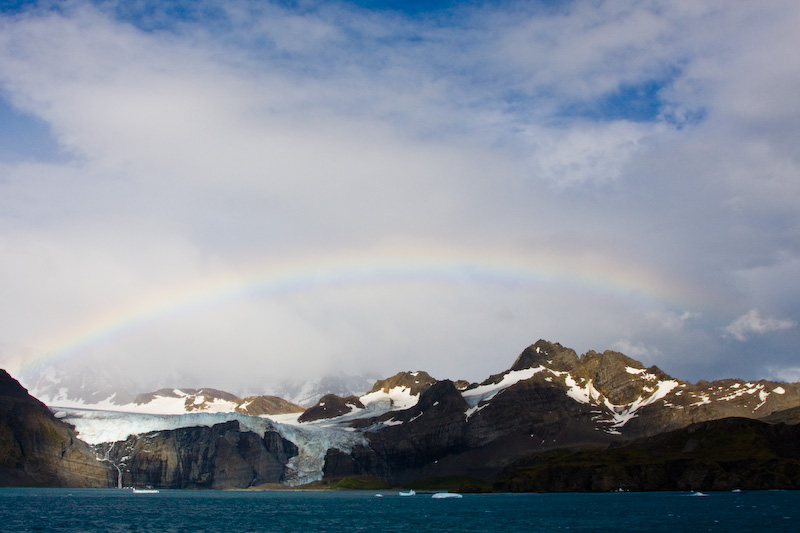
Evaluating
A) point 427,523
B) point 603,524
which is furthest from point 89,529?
point 603,524

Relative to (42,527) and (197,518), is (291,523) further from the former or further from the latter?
(42,527)

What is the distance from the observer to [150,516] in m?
199

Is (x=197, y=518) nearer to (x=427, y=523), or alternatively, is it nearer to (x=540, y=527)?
(x=427, y=523)

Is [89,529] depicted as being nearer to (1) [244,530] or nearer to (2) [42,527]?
(2) [42,527]

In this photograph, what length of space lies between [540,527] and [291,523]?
185 feet

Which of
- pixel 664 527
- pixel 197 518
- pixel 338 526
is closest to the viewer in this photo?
pixel 664 527

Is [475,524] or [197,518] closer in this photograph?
[475,524]

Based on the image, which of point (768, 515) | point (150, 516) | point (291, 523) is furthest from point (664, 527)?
point (150, 516)

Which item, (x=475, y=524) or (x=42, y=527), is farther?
(x=475, y=524)

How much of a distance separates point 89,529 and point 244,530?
29728 millimetres

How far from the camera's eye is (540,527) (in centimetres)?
15875

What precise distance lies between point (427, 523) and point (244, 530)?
42634 millimetres

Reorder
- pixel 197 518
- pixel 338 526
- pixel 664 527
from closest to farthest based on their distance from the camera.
A: 1. pixel 664 527
2. pixel 338 526
3. pixel 197 518

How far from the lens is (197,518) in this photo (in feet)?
641
